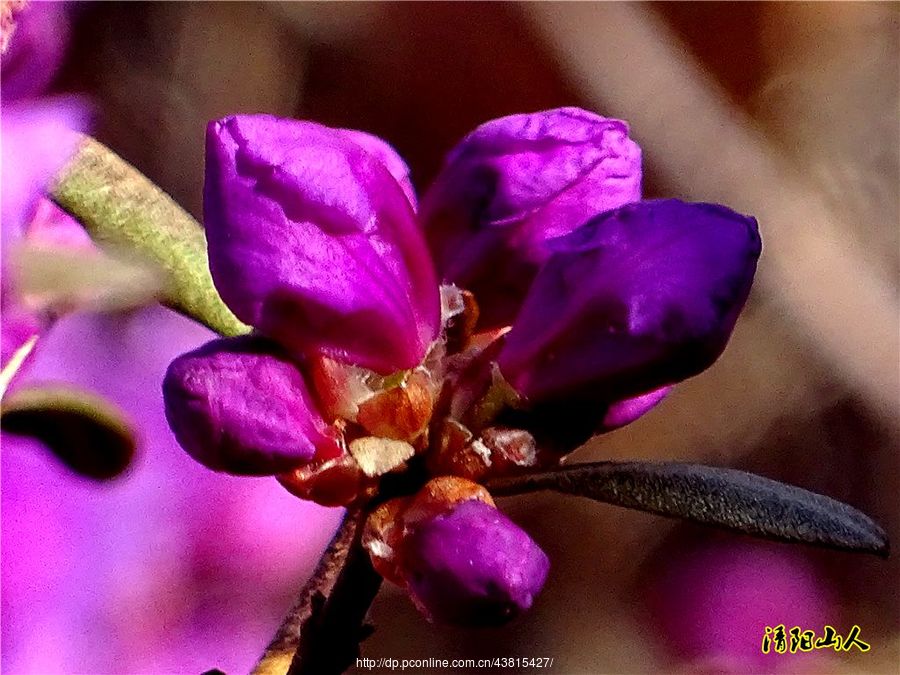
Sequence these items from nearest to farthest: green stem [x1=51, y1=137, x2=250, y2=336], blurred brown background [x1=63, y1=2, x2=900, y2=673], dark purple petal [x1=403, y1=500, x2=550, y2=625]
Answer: dark purple petal [x1=403, y1=500, x2=550, y2=625] → green stem [x1=51, y1=137, x2=250, y2=336] → blurred brown background [x1=63, y1=2, x2=900, y2=673]

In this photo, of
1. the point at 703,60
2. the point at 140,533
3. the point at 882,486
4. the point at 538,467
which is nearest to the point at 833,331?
the point at 882,486

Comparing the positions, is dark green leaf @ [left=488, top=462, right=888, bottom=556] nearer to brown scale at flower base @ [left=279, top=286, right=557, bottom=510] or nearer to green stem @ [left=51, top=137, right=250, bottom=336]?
brown scale at flower base @ [left=279, top=286, right=557, bottom=510]

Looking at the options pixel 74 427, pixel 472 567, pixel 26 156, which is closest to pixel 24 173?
pixel 26 156

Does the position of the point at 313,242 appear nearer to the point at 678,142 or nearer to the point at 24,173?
the point at 24,173

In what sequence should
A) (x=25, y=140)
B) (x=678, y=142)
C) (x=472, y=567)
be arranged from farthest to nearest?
(x=678, y=142) < (x=25, y=140) < (x=472, y=567)

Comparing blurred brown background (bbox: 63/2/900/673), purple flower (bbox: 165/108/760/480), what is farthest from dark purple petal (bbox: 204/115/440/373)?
blurred brown background (bbox: 63/2/900/673)
